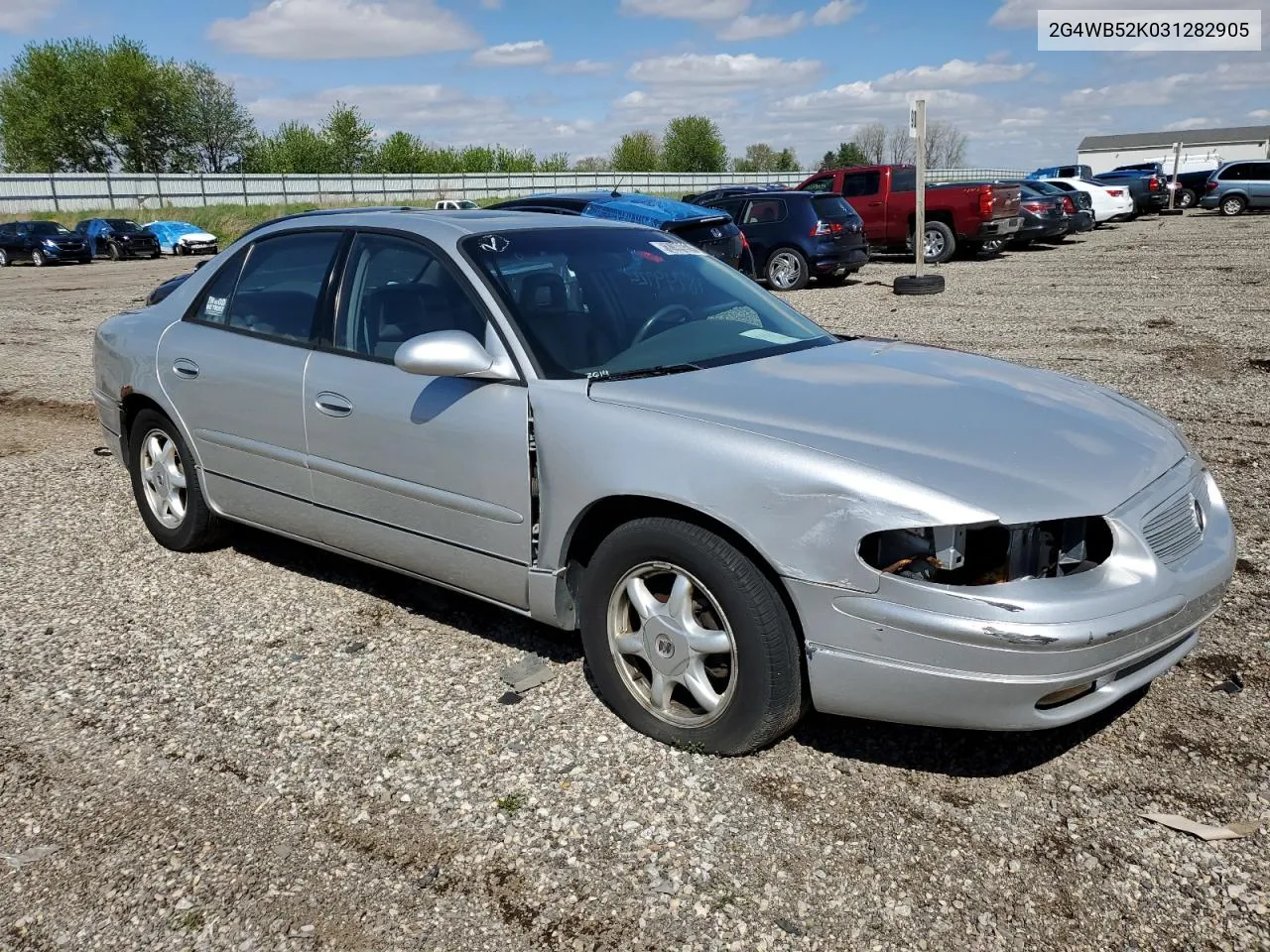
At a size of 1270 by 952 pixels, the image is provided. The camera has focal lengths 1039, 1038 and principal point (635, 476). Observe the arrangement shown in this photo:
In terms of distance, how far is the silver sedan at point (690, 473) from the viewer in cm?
264

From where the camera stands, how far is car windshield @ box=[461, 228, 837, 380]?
3535mm

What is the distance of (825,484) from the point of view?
2.69 meters

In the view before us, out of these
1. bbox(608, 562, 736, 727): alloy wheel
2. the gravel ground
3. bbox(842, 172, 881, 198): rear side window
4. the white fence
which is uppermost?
the white fence

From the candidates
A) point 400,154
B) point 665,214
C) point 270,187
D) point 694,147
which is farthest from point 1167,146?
point 665,214

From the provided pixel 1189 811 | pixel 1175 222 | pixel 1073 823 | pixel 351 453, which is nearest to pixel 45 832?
pixel 351 453

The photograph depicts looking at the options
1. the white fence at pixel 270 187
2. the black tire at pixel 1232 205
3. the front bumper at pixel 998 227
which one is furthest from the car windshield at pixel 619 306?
the white fence at pixel 270 187

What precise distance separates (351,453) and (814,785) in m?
2.04

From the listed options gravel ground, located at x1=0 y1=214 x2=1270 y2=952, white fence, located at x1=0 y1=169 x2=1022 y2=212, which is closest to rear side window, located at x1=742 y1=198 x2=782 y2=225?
gravel ground, located at x1=0 y1=214 x2=1270 y2=952

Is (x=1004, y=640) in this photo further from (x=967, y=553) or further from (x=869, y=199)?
(x=869, y=199)

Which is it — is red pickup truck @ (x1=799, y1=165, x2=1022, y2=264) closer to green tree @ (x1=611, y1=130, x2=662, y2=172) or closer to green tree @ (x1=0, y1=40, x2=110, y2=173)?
green tree @ (x1=0, y1=40, x2=110, y2=173)

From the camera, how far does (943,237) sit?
2022 cm

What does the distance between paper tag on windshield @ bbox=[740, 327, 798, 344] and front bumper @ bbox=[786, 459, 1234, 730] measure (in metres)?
1.42

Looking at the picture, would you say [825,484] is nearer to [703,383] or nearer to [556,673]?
[703,383]

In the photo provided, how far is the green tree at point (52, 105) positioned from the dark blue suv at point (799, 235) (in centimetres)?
6377
